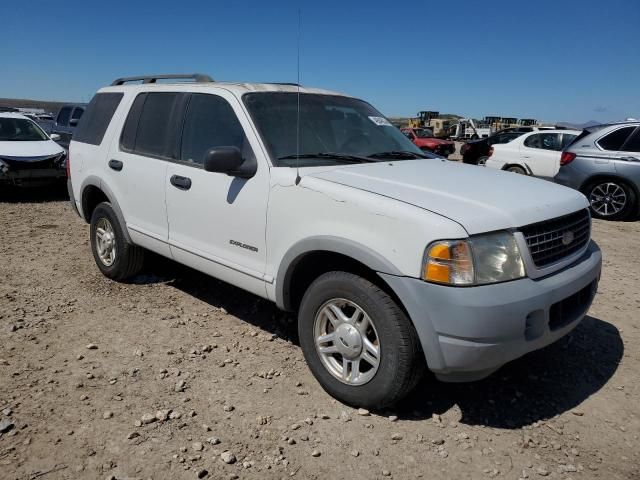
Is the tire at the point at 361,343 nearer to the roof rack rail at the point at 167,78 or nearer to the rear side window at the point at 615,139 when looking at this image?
the roof rack rail at the point at 167,78

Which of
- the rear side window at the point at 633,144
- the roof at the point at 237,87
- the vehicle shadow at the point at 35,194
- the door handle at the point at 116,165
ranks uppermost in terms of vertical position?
the roof at the point at 237,87

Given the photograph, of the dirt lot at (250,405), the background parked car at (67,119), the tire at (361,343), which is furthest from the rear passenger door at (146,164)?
the background parked car at (67,119)

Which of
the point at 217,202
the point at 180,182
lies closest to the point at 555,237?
the point at 217,202

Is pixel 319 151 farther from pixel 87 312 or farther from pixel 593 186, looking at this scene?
pixel 593 186

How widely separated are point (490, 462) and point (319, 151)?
214 centimetres

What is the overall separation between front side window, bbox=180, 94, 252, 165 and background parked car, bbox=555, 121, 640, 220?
288 inches

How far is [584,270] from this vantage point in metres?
2.96

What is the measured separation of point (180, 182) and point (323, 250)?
1470 mm

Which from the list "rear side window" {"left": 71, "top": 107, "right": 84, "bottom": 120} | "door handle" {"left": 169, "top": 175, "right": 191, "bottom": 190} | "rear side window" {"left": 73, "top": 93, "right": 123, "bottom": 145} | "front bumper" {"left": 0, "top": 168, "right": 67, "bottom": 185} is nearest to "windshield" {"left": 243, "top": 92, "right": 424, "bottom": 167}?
"door handle" {"left": 169, "top": 175, "right": 191, "bottom": 190}

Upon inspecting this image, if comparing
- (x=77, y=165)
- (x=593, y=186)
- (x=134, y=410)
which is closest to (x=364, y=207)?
(x=134, y=410)

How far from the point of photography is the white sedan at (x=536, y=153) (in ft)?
37.1

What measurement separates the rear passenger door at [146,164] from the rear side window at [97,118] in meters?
0.35

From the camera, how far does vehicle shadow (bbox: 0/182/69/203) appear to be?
952 cm

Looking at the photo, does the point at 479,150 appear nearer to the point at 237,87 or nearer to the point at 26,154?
the point at 26,154
